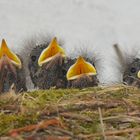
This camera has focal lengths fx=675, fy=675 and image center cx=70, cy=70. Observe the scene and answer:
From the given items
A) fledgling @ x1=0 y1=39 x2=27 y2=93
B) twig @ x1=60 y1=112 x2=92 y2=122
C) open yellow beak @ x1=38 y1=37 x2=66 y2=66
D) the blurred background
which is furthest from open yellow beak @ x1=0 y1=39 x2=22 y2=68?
the blurred background

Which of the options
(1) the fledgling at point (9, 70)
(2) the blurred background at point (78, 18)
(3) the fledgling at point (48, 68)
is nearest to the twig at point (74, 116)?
(1) the fledgling at point (9, 70)

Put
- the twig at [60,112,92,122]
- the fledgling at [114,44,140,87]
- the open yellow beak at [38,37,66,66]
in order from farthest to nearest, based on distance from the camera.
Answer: the fledgling at [114,44,140,87] → the open yellow beak at [38,37,66,66] → the twig at [60,112,92,122]

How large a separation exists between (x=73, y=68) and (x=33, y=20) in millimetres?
2475

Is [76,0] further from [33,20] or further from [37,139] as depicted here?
[37,139]

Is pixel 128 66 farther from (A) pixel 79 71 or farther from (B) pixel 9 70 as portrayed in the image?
(B) pixel 9 70

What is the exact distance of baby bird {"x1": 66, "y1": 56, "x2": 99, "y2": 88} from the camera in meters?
2.80

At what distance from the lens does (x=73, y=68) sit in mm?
2842

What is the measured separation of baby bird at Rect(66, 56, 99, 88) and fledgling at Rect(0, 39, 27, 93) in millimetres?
228

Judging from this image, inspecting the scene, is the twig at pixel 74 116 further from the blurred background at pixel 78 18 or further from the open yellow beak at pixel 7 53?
the blurred background at pixel 78 18

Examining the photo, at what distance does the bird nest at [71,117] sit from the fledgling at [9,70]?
632 mm

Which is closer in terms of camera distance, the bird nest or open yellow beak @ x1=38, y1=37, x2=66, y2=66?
the bird nest

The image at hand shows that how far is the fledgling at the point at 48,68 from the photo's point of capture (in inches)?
120

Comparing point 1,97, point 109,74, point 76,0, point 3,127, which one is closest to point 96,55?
point 109,74

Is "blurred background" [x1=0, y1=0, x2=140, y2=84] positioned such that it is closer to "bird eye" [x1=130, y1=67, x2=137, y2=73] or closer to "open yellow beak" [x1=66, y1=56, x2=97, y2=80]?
"bird eye" [x1=130, y1=67, x2=137, y2=73]
